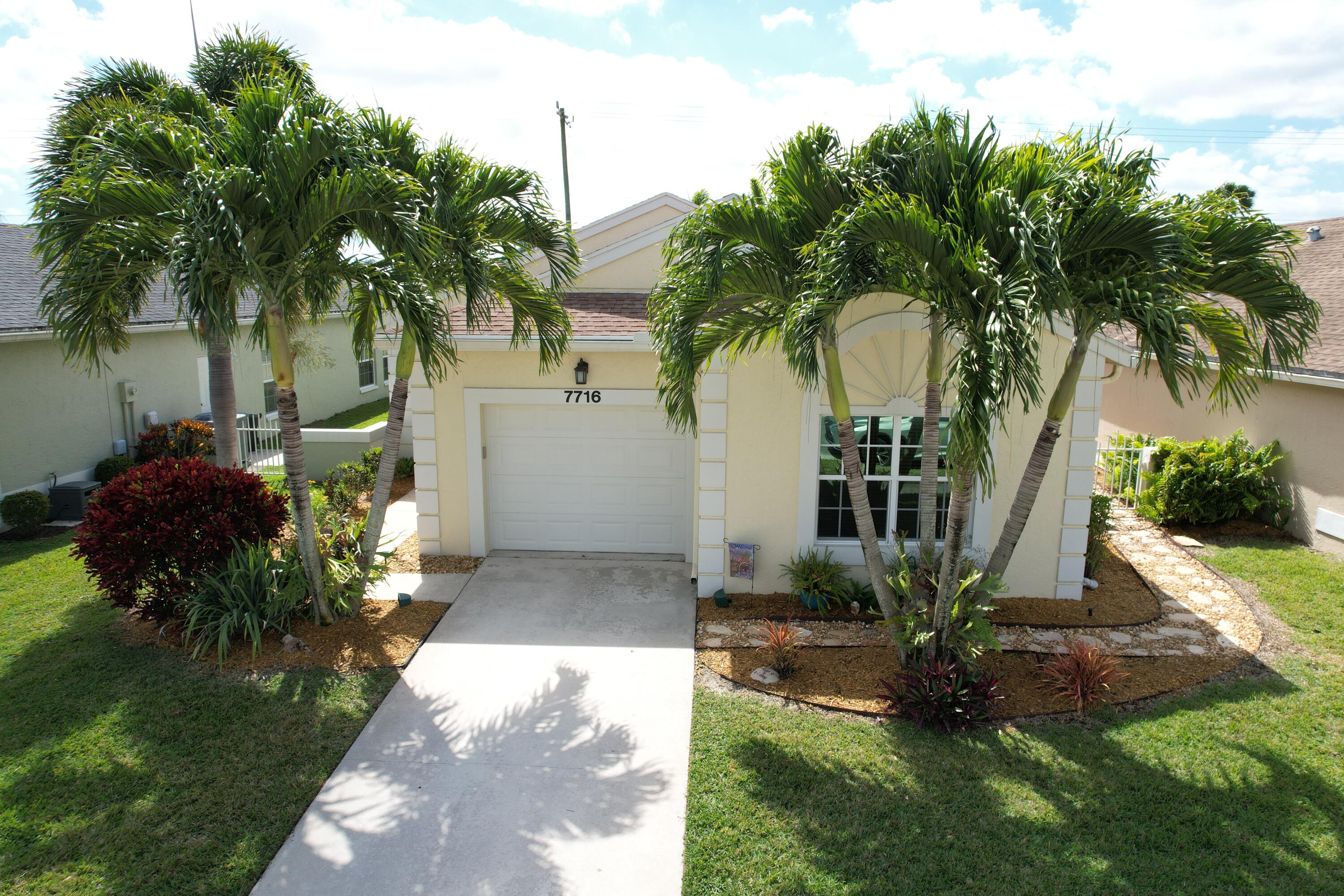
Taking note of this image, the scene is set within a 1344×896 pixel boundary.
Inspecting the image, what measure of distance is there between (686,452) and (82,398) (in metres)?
10.9

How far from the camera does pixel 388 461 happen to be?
27.7 ft

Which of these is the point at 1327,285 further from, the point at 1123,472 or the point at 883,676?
the point at 883,676

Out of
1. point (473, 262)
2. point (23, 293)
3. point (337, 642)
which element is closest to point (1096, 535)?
point (473, 262)

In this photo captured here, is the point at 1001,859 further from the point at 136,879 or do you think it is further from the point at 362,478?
the point at 362,478

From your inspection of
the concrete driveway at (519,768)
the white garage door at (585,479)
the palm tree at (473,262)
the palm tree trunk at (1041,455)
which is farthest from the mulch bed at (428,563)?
the palm tree trunk at (1041,455)

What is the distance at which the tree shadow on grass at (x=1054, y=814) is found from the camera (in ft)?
15.3

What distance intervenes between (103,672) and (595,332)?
6.12 meters

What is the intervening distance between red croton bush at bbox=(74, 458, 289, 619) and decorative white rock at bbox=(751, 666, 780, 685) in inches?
208

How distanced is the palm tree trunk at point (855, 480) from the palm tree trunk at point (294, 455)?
4.78 meters

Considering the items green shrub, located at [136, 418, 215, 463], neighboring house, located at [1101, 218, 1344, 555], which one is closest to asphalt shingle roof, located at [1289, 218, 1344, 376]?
neighboring house, located at [1101, 218, 1344, 555]

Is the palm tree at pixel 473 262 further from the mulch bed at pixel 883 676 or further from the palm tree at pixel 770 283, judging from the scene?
the mulch bed at pixel 883 676

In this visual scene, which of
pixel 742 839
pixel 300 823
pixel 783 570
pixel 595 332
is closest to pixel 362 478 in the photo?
pixel 595 332

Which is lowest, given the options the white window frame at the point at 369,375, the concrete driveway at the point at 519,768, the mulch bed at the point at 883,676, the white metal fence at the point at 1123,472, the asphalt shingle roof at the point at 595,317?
the concrete driveway at the point at 519,768

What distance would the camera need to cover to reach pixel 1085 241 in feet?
18.4
